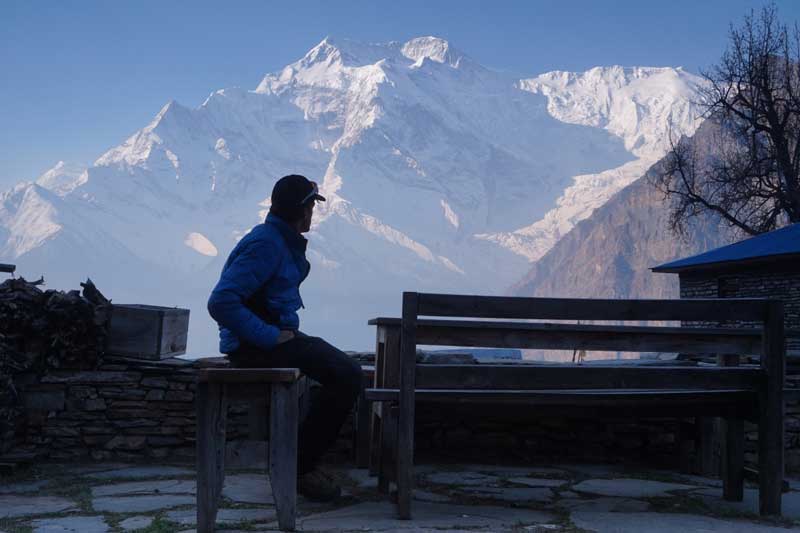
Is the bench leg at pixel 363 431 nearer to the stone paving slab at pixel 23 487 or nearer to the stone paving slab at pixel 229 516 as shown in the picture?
the stone paving slab at pixel 229 516

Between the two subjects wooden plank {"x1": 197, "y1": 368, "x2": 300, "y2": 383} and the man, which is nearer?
wooden plank {"x1": 197, "y1": 368, "x2": 300, "y2": 383}

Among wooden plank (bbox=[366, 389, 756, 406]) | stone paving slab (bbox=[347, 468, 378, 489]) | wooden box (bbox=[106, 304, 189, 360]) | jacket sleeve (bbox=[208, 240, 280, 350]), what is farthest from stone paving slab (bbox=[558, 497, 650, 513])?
wooden box (bbox=[106, 304, 189, 360])

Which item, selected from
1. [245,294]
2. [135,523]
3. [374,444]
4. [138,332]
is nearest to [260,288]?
[245,294]

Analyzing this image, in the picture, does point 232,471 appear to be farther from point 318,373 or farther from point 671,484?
point 671,484

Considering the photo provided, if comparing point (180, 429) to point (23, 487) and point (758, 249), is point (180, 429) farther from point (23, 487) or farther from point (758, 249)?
point (758, 249)

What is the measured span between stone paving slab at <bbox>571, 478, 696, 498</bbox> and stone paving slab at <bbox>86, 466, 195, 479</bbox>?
8.03 feet

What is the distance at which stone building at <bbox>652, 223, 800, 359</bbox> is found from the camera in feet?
81.7

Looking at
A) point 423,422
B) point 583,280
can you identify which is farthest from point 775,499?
point 583,280

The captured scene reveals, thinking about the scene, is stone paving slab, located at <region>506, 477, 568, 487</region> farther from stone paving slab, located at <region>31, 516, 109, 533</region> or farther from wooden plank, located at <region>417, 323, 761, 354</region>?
stone paving slab, located at <region>31, 516, 109, 533</region>

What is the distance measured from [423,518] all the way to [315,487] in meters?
0.61

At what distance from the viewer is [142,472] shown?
5520 millimetres

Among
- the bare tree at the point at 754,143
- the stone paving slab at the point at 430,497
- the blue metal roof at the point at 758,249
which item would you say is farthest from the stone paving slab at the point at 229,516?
the bare tree at the point at 754,143

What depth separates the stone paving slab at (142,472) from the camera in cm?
533

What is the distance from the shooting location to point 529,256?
192m
